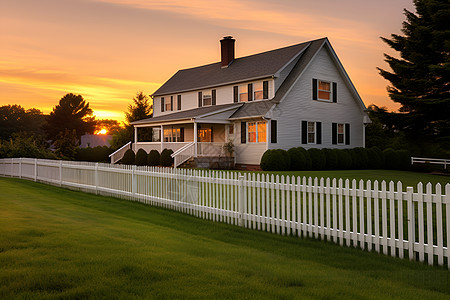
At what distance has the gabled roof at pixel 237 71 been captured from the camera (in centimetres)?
3027

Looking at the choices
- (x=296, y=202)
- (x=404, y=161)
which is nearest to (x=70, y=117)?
(x=404, y=161)

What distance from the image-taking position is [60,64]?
97.7 ft

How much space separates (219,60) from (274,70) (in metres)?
11.3

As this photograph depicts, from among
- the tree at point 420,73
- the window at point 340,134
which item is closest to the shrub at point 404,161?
A: the window at point 340,134

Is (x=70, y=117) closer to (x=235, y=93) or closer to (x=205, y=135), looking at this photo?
(x=205, y=135)

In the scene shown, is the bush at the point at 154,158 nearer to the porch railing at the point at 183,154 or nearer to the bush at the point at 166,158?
the bush at the point at 166,158

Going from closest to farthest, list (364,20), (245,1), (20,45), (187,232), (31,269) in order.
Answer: (31,269)
(187,232)
(245,1)
(364,20)
(20,45)

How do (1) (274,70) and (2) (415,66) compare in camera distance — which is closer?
(1) (274,70)

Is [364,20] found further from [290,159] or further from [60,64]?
[60,64]

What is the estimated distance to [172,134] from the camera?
37.2 metres

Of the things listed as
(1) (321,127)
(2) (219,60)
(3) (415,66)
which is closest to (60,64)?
(2) (219,60)

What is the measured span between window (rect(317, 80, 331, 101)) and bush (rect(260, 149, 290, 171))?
8.28 metres

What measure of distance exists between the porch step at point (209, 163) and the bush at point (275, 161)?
4.04 meters

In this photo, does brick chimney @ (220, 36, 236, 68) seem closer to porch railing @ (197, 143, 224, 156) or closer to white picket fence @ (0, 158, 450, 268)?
porch railing @ (197, 143, 224, 156)
